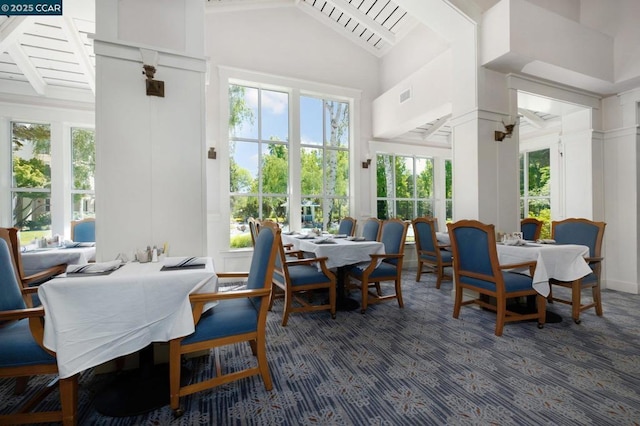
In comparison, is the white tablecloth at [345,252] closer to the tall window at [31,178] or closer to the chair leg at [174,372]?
the chair leg at [174,372]

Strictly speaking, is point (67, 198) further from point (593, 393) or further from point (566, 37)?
point (566, 37)

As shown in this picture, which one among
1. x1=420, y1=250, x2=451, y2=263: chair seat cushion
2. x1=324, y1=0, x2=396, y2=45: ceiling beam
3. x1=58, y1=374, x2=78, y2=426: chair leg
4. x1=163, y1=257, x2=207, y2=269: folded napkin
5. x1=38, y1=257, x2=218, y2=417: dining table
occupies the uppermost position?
x1=324, y1=0, x2=396, y2=45: ceiling beam

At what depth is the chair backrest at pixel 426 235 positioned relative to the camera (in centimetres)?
480

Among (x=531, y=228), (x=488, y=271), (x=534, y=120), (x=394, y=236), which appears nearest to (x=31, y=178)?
(x=394, y=236)

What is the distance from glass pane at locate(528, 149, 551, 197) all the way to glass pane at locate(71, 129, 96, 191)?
8982 mm

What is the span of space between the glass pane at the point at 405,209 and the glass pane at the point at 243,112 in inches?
142

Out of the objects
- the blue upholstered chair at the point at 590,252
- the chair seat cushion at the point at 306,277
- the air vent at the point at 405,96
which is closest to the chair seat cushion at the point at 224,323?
the chair seat cushion at the point at 306,277

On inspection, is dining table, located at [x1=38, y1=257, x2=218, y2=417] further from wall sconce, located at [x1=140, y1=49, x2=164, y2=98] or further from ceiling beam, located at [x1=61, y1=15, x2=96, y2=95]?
ceiling beam, located at [x1=61, y1=15, x2=96, y2=95]

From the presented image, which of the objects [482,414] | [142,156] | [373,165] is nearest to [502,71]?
[373,165]

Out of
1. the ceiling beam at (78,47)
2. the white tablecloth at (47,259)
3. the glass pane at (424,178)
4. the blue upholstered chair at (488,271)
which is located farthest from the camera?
the glass pane at (424,178)

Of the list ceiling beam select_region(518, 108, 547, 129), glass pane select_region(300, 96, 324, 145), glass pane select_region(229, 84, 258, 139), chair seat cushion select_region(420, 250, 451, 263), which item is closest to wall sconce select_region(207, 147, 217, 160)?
glass pane select_region(229, 84, 258, 139)

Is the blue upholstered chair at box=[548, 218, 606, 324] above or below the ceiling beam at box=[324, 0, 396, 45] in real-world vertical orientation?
below

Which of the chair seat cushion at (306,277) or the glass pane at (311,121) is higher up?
the glass pane at (311,121)

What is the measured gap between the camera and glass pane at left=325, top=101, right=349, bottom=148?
20.3ft
